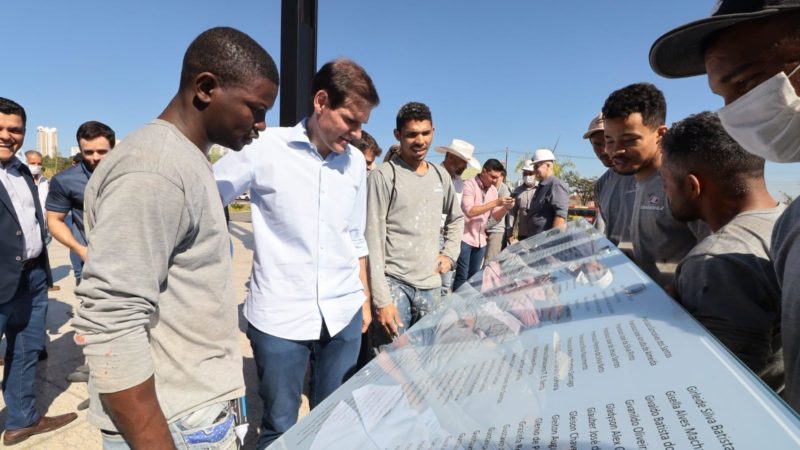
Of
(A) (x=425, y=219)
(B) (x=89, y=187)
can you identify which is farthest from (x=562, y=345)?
(A) (x=425, y=219)

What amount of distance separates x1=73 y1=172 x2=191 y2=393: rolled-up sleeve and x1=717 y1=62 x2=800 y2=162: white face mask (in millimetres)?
1451

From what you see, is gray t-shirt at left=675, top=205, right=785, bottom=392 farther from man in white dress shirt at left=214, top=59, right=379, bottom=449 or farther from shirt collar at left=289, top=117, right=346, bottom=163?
shirt collar at left=289, top=117, right=346, bottom=163

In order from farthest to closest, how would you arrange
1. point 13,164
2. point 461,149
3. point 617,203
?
point 461,149
point 13,164
point 617,203

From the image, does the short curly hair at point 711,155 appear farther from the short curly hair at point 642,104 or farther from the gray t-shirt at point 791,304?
the short curly hair at point 642,104

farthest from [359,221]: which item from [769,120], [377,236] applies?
[769,120]

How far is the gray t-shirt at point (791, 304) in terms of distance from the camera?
0.83 metres

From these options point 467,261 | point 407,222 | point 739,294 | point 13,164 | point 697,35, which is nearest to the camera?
point 739,294

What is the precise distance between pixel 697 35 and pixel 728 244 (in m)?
0.58

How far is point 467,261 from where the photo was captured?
5199mm

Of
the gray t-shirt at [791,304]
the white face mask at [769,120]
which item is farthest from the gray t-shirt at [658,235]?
the gray t-shirt at [791,304]

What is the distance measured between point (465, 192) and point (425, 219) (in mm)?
2995

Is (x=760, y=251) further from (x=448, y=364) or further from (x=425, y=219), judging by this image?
(x=425, y=219)

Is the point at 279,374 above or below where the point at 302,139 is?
below

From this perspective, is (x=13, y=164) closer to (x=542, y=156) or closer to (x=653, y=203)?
(x=653, y=203)
